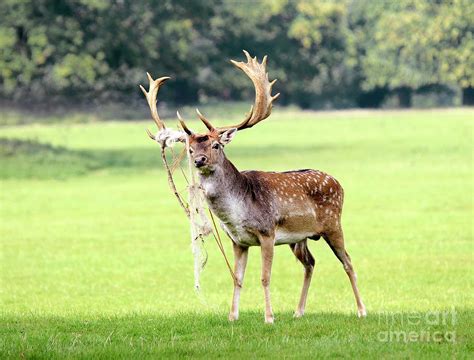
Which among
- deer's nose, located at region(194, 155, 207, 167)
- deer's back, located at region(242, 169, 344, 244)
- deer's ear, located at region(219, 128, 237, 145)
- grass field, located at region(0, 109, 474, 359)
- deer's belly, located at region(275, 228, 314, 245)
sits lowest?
grass field, located at region(0, 109, 474, 359)

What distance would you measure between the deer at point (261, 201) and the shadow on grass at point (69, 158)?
24.9 meters

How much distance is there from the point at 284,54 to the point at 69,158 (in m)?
58.1

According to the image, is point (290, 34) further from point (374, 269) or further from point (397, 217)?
point (374, 269)

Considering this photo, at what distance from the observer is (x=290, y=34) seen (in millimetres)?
97438

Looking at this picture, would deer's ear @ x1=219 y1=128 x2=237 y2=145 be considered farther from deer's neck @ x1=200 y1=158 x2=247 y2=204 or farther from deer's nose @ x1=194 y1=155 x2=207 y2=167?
deer's nose @ x1=194 y1=155 x2=207 y2=167

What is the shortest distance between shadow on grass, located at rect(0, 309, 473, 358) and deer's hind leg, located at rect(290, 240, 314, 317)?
138 millimetres

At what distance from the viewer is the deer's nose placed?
10219 mm

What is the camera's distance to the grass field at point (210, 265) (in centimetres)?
988

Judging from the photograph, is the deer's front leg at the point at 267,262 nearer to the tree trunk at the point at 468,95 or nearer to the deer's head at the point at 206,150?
the deer's head at the point at 206,150

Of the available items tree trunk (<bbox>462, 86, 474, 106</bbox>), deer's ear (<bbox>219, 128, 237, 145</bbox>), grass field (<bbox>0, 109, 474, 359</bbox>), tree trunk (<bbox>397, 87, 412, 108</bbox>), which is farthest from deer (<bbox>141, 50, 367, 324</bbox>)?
tree trunk (<bbox>462, 86, 474, 106</bbox>)

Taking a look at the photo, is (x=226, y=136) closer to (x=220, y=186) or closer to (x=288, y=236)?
(x=220, y=186)

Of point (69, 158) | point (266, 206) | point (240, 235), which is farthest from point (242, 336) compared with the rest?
point (69, 158)

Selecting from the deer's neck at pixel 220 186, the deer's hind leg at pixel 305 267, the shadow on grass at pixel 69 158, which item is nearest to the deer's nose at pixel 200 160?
the deer's neck at pixel 220 186

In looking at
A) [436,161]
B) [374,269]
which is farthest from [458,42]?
[374,269]
